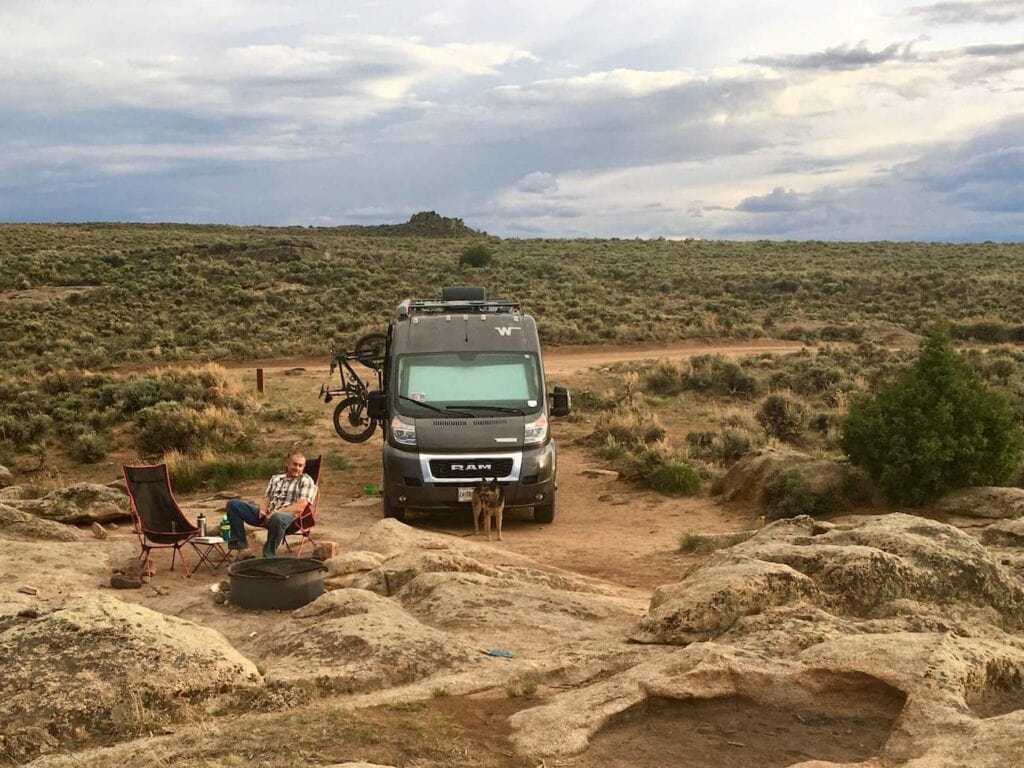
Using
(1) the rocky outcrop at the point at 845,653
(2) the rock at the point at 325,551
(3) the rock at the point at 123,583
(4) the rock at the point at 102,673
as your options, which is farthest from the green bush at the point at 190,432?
(1) the rocky outcrop at the point at 845,653

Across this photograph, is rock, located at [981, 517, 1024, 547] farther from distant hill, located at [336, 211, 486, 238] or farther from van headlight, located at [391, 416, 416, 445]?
distant hill, located at [336, 211, 486, 238]

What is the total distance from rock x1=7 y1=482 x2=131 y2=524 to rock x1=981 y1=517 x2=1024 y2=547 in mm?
9599

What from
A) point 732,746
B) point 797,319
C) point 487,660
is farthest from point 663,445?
point 797,319

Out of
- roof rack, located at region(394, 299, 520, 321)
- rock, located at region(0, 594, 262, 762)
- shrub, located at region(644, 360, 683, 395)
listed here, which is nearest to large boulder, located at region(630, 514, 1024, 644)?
rock, located at region(0, 594, 262, 762)

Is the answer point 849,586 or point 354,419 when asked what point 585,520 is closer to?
point 354,419

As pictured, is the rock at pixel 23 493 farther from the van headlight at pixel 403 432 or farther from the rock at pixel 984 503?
the rock at pixel 984 503

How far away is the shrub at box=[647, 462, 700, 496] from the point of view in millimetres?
14586

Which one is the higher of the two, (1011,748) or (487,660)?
(1011,748)

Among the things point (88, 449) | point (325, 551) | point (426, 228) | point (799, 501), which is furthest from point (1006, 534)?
point (426, 228)

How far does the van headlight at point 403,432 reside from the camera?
39.7 ft

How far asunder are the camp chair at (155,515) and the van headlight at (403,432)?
2883mm

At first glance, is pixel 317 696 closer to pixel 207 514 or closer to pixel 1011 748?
pixel 1011 748

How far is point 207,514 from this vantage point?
12641mm

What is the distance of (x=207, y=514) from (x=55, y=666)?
7.33 metres
